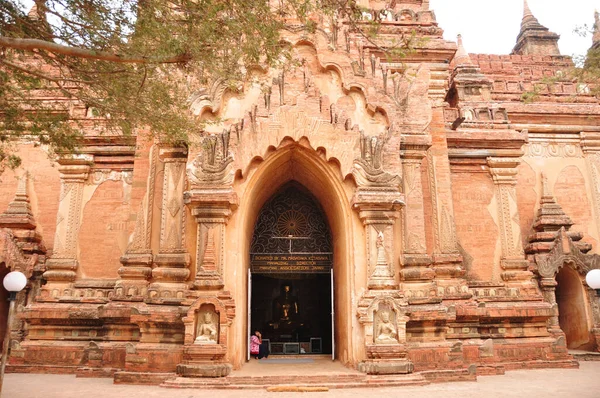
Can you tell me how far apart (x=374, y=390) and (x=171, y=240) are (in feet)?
Answer: 20.0

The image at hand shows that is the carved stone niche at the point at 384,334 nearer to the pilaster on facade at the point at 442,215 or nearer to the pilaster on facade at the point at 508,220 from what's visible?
the pilaster on facade at the point at 442,215

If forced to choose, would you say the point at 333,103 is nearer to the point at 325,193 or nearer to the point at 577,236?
the point at 325,193

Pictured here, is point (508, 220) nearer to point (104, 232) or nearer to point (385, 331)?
point (385, 331)

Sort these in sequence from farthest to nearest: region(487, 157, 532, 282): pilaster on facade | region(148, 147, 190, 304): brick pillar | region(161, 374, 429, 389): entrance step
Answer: region(487, 157, 532, 282): pilaster on facade < region(148, 147, 190, 304): brick pillar < region(161, 374, 429, 389): entrance step

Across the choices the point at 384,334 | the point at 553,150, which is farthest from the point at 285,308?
the point at 553,150

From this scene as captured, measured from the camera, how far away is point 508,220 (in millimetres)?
15617

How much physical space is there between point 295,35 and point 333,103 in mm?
2171

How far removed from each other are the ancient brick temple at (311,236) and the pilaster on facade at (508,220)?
2.3 inches

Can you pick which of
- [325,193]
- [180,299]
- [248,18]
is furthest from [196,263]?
[248,18]

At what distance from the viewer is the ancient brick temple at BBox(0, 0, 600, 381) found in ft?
37.6

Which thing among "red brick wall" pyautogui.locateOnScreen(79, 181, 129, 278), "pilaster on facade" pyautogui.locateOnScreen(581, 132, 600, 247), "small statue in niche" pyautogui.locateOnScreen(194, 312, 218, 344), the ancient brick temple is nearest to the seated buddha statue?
the ancient brick temple

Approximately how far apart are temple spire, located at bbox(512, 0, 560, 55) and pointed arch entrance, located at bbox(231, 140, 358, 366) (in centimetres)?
2588

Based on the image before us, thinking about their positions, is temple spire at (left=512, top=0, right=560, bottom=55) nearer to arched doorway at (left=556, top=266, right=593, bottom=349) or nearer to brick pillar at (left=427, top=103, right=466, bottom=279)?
arched doorway at (left=556, top=266, right=593, bottom=349)

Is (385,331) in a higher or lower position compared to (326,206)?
lower
